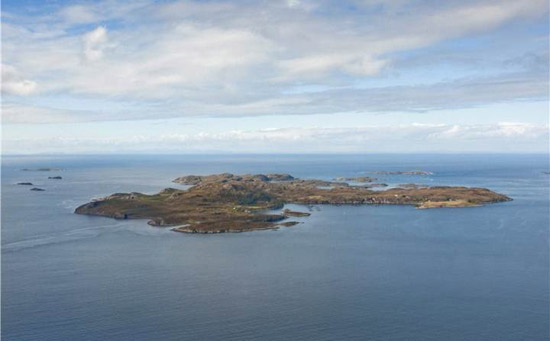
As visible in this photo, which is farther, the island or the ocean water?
the island

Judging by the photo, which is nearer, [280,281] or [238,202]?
[280,281]

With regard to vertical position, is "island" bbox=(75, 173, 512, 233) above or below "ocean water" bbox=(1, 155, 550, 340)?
above

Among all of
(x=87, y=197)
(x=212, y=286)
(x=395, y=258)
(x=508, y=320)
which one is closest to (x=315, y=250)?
(x=395, y=258)

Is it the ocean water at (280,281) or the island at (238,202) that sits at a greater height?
the island at (238,202)

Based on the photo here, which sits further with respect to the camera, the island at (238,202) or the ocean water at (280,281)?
the island at (238,202)

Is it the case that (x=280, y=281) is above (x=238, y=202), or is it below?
below
